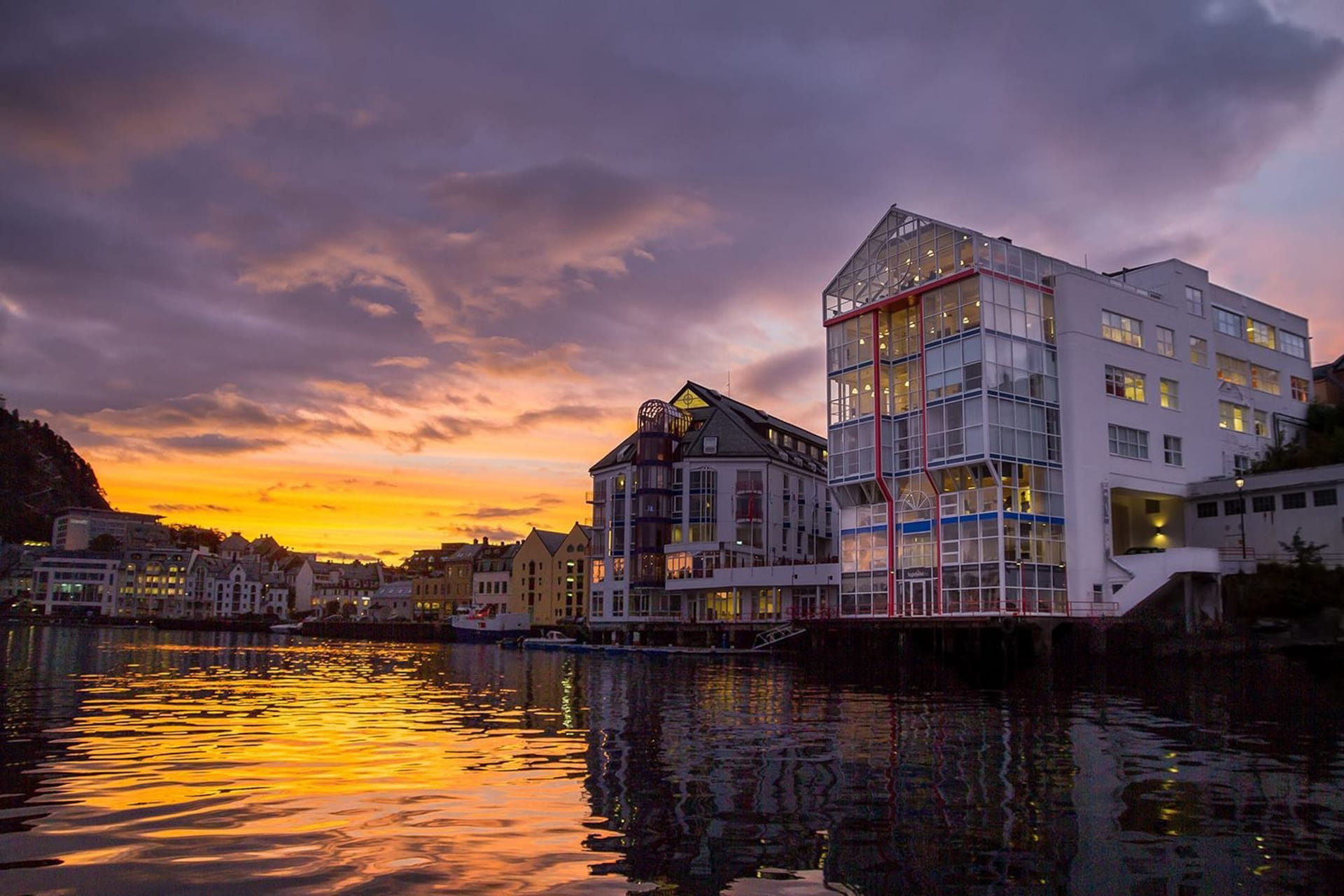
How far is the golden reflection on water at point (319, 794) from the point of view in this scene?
9.74 meters

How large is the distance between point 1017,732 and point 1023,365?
39669 millimetres

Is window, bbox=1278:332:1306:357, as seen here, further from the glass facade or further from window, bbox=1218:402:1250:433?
the glass facade

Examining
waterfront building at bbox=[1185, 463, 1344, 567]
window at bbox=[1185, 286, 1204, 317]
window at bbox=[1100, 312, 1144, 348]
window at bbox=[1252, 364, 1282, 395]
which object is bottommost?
waterfront building at bbox=[1185, 463, 1344, 567]

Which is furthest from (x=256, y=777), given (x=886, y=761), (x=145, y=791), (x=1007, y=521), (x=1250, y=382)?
(x=1250, y=382)

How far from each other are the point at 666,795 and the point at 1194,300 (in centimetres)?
6604

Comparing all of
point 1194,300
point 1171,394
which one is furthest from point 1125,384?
point 1194,300

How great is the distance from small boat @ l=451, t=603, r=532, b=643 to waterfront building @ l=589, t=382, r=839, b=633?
65.8 ft

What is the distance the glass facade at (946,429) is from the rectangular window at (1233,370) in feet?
31.9

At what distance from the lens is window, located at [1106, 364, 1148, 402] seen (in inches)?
2381

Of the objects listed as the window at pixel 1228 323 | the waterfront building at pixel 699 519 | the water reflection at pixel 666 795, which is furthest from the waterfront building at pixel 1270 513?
the waterfront building at pixel 699 519

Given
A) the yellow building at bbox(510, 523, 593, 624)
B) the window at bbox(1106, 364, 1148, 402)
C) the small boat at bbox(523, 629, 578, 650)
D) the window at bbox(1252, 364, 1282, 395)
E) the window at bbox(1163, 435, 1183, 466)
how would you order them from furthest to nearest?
1. the yellow building at bbox(510, 523, 593, 624)
2. the small boat at bbox(523, 629, 578, 650)
3. the window at bbox(1252, 364, 1282, 395)
4. the window at bbox(1163, 435, 1183, 466)
5. the window at bbox(1106, 364, 1148, 402)

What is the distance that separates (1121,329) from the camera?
6203 centimetres

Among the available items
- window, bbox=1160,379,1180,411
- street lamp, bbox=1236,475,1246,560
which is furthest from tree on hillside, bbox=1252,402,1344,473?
window, bbox=1160,379,1180,411

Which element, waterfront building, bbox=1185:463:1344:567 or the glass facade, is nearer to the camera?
waterfront building, bbox=1185:463:1344:567
